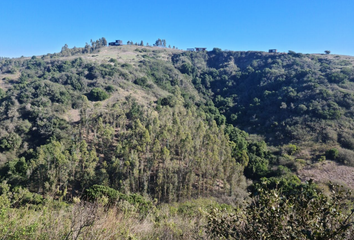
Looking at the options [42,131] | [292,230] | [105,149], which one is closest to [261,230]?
[292,230]

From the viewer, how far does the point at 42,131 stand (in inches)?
962

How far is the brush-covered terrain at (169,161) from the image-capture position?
352cm

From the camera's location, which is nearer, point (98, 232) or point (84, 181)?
point (98, 232)

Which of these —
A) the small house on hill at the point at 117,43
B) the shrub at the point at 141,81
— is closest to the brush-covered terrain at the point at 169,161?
the shrub at the point at 141,81

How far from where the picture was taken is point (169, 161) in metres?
19.9

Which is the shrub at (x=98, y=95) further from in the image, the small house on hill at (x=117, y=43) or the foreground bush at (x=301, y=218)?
the small house on hill at (x=117, y=43)

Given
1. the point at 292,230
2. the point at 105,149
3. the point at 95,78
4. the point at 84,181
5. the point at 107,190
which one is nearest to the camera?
the point at 292,230

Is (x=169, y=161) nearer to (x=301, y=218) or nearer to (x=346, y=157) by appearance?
(x=301, y=218)

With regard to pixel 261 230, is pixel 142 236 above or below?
below

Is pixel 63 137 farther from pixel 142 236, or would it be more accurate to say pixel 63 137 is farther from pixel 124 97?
pixel 142 236

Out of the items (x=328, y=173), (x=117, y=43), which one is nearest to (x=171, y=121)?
(x=328, y=173)

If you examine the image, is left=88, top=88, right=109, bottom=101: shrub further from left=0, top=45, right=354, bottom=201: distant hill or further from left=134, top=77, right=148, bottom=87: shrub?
left=134, top=77, right=148, bottom=87: shrub

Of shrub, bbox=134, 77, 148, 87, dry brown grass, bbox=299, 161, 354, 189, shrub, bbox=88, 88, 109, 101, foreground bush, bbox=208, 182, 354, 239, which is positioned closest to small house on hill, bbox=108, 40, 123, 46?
shrub, bbox=134, 77, 148, 87

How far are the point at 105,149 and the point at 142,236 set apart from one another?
62.3ft
